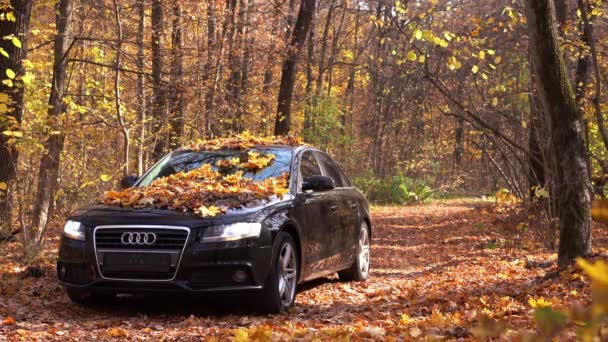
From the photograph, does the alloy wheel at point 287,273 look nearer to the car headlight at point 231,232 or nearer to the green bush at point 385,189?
the car headlight at point 231,232

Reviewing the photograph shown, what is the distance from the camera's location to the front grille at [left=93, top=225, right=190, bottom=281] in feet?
21.5

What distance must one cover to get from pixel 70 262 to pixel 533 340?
643 cm

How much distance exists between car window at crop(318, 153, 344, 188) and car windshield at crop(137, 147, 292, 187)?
Result: 3.00 feet

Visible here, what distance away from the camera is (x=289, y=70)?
19.2m

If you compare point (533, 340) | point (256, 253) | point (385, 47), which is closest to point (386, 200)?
point (385, 47)

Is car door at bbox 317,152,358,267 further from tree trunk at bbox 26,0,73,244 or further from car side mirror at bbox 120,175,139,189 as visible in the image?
tree trunk at bbox 26,0,73,244

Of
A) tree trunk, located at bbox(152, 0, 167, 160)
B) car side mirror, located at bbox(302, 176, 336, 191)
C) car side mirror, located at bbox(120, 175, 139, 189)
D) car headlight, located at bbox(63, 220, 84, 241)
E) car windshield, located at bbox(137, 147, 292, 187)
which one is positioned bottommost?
car headlight, located at bbox(63, 220, 84, 241)

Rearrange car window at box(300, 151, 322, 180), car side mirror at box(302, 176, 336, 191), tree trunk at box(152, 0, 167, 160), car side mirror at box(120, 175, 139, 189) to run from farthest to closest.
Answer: tree trunk at box(152, 0, 167, 160), car window at box(300, 151, 322, 180), car side mirror at box(120, 175, 139, 189), car side mirror at box(302, 176, 336, 191)

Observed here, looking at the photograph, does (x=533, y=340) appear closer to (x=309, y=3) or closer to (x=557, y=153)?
(x=557, y=153)

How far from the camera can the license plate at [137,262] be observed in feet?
21.5

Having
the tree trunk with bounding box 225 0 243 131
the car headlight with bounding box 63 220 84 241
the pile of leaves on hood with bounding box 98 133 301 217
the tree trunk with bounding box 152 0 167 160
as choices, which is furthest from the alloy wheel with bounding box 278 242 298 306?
the tree trunk with bounding box 225 0 243 131

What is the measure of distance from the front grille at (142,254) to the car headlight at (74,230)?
0.30m

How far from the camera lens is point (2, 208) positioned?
10305 millimetres

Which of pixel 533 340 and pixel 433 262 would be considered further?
pixel 433 262
